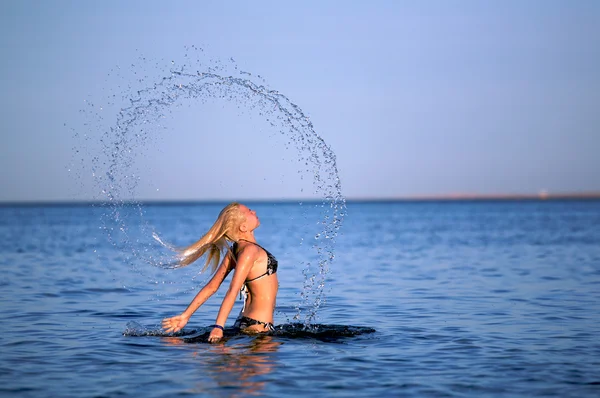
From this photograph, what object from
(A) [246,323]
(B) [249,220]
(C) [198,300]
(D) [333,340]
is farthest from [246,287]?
(D) [333,340]

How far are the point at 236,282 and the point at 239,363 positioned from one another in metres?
1.26

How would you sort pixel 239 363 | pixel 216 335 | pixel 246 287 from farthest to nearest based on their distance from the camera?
pixel 246 287
pixel 216 335
pixel 239 363

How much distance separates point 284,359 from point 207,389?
1.93 m

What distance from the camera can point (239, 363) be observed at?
10164 millimetres

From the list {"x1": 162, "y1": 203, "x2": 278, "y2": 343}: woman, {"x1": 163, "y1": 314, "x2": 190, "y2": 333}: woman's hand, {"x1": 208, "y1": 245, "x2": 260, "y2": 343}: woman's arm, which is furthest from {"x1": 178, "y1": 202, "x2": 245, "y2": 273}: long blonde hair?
{"x1": 163, "y1": 314, "x2": 190, "y2": 333}: woman's hand

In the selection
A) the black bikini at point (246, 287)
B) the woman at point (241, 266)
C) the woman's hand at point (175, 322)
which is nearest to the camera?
the woman's hand at point (175, 322)

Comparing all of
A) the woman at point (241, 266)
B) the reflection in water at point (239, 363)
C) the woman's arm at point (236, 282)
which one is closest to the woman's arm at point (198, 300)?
the woman at point (241, 266)

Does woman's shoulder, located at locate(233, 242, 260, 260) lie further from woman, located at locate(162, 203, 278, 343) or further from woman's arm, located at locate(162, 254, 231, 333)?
woman's arm, located at locate(162, 254, 231, 333)

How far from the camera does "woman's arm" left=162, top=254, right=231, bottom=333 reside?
10.9 m

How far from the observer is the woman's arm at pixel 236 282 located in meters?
10.8

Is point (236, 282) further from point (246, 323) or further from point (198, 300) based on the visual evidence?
point (246, 323)

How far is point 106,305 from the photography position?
17375 mm

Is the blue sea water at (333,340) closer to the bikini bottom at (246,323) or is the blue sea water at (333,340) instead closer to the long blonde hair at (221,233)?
the bikini bottom at (246,323)

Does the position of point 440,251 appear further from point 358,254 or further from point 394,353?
point 394,353
